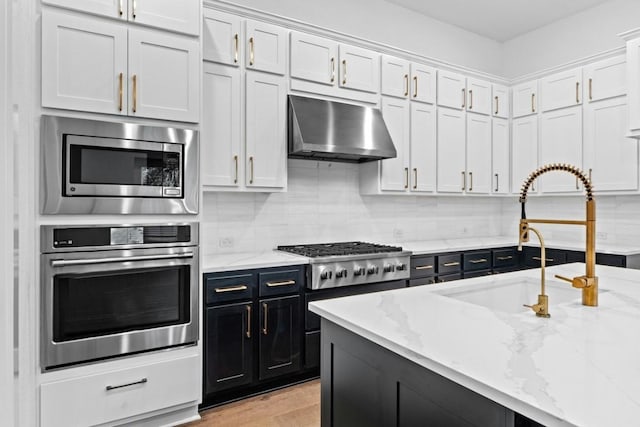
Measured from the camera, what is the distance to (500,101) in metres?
4.51

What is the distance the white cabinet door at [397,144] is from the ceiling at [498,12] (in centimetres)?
126

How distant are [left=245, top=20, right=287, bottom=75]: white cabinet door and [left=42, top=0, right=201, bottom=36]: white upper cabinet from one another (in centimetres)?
59

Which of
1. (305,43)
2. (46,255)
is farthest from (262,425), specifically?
(305,43)

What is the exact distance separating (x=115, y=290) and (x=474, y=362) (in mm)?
1952

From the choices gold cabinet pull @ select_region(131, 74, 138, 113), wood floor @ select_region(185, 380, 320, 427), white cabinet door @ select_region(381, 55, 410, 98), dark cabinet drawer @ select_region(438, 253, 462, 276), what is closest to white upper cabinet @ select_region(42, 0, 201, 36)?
gold cabinet pull @ select_region(131, 74, 138, 113)

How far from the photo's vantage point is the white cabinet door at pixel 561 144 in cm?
398

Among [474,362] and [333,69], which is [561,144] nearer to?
[333,69]

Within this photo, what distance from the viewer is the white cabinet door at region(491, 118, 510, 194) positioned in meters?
4.48

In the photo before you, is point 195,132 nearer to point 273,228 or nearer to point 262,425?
point 273,228

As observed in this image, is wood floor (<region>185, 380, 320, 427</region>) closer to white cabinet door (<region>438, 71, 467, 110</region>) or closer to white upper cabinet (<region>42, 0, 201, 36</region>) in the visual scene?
white upper cabinet (<region>42, 0, 201, 36</region>)

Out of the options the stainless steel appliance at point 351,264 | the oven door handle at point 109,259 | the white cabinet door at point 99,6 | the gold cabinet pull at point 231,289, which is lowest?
the gold cabinet pull at point 231,289

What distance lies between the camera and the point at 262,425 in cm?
239

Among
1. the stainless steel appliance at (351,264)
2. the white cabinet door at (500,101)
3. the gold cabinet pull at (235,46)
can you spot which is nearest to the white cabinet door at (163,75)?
the gold cabinet pull at (235,46)

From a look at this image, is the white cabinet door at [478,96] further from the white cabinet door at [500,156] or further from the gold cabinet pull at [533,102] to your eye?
the gold cabinet pull at [533,102]
